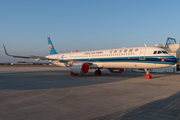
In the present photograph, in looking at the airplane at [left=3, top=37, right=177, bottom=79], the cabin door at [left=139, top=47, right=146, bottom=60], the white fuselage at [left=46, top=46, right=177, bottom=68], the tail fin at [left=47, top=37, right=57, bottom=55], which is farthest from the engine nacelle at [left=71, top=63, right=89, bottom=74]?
the tail fin at [left=47, top=37, right=57, bottom=55]

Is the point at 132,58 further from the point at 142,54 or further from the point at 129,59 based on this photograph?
the point at 142,54

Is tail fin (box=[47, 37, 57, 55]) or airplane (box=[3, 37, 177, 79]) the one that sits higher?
tail fin (box=[47, 37, 57, 55])

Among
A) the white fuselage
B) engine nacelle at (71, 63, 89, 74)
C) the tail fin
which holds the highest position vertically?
the tail fin

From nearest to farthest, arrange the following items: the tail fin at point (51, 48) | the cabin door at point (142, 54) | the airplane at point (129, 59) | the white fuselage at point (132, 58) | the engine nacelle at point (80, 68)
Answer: the white fuselage at point (132, 58) < the airplane at point (129, 59) < the cabin door at point (142, 54) < the engine nacelle at point (80, 68) < the tail fin at point (51, 48)

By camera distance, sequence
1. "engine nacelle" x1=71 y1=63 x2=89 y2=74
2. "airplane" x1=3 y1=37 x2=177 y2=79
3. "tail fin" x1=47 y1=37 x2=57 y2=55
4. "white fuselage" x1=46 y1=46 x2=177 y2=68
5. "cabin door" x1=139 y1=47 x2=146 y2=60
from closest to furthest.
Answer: "white fuselage" x1=46 y1=46 x2=177 y2=68, "airplane" x1=3 y1=37 x2=177 y2=79, "cabin door" x1=139 y1=47 x2=146 y2=60, "engine nacelle" x1=71 y1=63 x2=89 y2=74, "tail fin" x1=47 y1=37 x2=57 y2=55

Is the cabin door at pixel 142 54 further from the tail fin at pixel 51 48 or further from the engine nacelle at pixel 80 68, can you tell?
the tail fin at pixel 51 48

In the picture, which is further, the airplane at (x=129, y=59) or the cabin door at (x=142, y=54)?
the cabin door at (x=142, y=54)

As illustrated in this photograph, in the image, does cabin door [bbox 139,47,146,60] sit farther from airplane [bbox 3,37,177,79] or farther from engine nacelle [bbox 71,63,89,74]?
engine nacelle [bbox 71,63,89,74]

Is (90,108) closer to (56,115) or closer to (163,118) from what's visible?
(56,115)

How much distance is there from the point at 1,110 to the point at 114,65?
1680 centimetres

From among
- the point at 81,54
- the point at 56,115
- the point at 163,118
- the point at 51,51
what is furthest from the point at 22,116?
the point at 51,51

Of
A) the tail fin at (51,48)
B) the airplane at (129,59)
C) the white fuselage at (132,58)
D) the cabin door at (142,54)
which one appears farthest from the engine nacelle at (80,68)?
the tail fin at (51,48)

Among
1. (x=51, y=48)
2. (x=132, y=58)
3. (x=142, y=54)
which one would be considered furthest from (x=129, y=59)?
(x=51, y=48)

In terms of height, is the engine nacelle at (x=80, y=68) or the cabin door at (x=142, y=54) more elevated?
the cabin door at (x=142, y=54)
